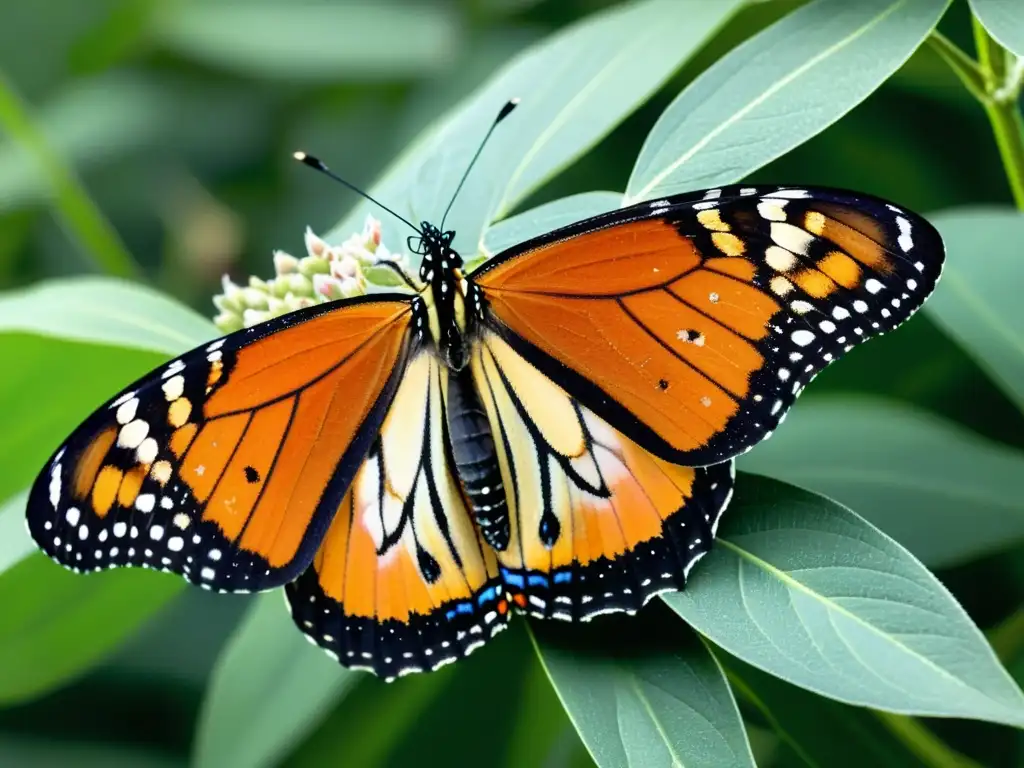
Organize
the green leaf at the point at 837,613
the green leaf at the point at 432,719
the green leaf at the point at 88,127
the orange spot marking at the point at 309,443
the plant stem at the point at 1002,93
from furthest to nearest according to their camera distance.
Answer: the green leaf at the point at 88,127
the green leaf at the point at 432,719
the plant stem at the point at 1002,93
the orange spot marking at the point at 309,443
the green leaf at the point at 837,613

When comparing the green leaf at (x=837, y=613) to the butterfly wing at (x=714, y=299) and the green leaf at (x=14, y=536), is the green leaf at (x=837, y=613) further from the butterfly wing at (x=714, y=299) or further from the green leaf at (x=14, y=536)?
the green leaf at (x=14, y=536)

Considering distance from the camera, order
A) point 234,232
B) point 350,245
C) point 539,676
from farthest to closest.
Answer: point 234,232, point 539,676, point 350,245

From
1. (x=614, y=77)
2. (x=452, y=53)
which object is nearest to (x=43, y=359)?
(x=614, y=77)

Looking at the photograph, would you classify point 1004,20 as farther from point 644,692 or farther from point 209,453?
point 209,453

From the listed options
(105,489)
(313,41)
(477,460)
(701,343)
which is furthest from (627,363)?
(313,41)

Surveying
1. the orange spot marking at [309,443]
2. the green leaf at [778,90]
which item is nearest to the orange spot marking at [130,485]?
the orange spot marking at [309,443]

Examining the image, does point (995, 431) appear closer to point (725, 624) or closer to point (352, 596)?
point (725, 624)

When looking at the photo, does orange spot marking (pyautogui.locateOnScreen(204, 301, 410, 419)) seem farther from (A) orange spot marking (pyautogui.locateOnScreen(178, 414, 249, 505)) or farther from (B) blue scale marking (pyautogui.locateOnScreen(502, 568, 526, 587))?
(B) blue scale marking (pyautogui.locateOnScreen(502, 568, 526, 587))
